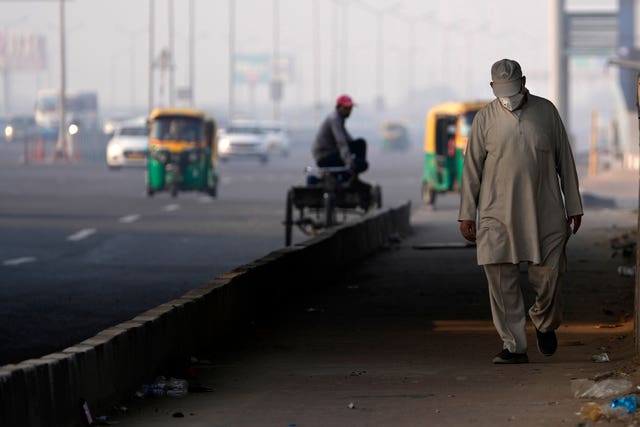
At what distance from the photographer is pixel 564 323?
13656mm

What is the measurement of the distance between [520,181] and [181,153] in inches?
1234

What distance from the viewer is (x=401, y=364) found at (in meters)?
11.3

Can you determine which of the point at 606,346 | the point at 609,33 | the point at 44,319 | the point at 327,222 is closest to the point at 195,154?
the point at 327,222

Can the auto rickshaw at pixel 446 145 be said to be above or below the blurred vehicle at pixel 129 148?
above

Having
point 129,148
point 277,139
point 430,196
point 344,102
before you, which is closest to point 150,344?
point 344,102

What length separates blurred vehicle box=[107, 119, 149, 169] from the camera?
62812 mm

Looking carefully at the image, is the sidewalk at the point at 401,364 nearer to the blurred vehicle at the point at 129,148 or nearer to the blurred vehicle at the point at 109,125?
the blurred vehicle at the point at 129,148

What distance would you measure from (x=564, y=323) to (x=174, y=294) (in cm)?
548

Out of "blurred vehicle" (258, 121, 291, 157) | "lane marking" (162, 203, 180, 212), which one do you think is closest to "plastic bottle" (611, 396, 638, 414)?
"lane marking" (162, 203, 180, 212)

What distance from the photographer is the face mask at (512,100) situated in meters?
10.6

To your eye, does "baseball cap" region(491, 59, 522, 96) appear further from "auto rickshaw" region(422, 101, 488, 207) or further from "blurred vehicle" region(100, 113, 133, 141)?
"blurred vehicle" region(100, 113, 133, 141)

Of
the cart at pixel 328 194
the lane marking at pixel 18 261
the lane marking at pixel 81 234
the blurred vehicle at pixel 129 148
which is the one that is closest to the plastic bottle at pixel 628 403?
the cart at pixel 328 194

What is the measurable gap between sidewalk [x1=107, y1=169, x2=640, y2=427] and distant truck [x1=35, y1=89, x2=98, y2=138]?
335ft

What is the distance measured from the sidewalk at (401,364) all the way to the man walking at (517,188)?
23.9 inches
